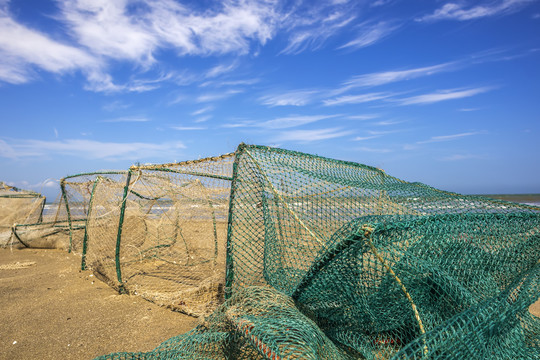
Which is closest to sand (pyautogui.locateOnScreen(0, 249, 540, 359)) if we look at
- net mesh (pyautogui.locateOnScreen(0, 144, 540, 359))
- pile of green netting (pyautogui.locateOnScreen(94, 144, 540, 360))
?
net mesh (pyautogui.locateOnScreen(0, 144, 540, 359))

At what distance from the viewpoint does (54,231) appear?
8.55 metres

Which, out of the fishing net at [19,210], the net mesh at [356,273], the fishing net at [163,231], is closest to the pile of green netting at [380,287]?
the net mesh at [356,273]

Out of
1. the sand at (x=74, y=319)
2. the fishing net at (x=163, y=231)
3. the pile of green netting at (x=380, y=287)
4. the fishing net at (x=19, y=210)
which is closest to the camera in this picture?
the pile of green netting at (x=380, y=287)

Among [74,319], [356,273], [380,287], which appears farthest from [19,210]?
[380,287]

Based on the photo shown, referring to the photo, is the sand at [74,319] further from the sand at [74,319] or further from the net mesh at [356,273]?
the net mesh at [356,273]

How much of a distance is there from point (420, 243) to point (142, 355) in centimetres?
210

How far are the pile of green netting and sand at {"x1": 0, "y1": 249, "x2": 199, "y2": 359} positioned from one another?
130cm

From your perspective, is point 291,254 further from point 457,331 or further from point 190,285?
point 190,285

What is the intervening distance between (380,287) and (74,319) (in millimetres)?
3833

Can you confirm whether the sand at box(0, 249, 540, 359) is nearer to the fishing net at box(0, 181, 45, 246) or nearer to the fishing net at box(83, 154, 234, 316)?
the fishing net at box(83, 154, 234, 316)

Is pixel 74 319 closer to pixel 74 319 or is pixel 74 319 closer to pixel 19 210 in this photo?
pixel 74 319

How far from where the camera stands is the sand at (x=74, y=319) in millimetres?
3523

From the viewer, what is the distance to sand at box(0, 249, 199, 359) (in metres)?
3.52

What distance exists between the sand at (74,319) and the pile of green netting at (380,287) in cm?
130
